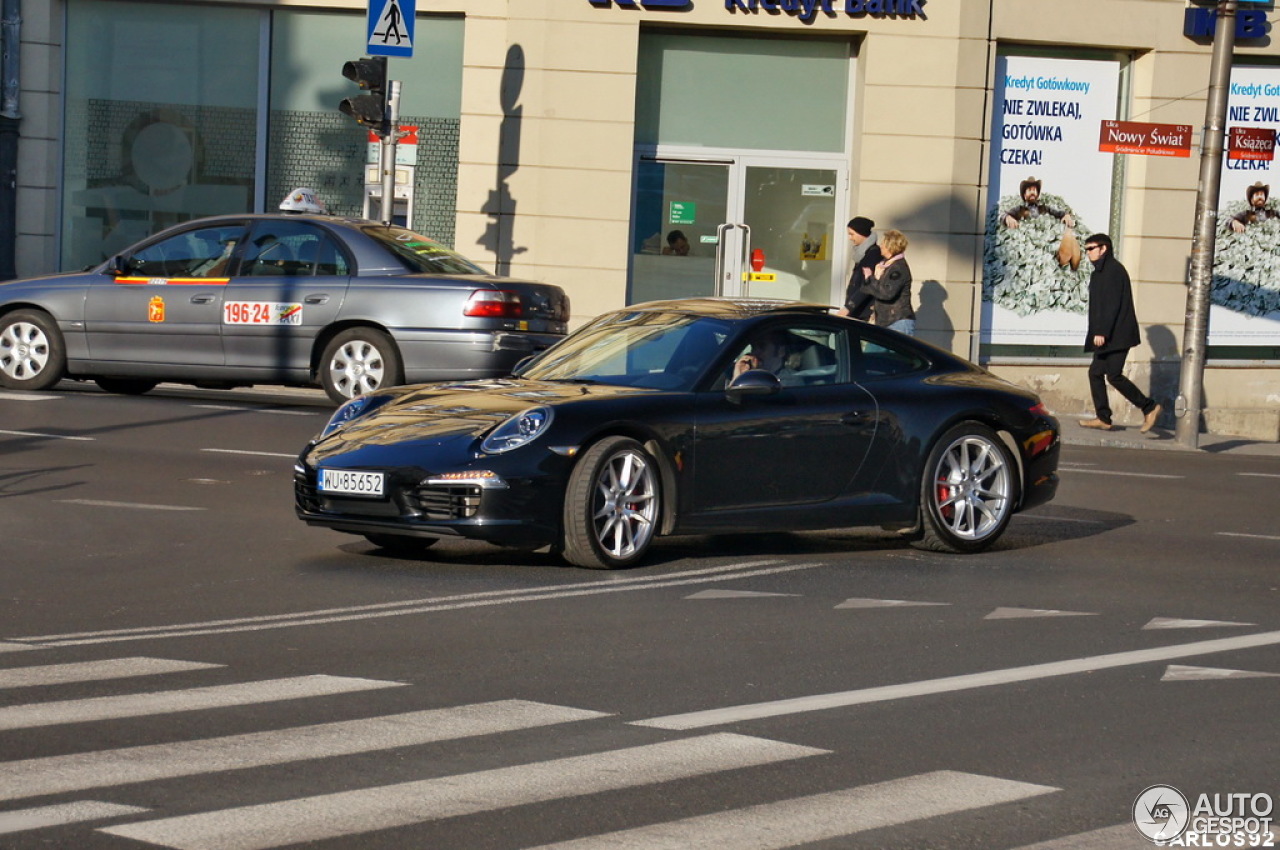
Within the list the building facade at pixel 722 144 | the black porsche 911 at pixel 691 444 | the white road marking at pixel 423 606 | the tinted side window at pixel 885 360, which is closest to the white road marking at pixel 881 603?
the white road marking at pixel 423 606

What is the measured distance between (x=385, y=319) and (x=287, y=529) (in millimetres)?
5416

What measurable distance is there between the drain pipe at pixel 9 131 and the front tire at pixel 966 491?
49.2 ft

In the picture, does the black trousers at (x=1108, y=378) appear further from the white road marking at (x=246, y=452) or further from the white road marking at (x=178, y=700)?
the white road marking at (x=178, y=700)

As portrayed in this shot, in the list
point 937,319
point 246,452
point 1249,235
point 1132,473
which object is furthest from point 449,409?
point 1249,235

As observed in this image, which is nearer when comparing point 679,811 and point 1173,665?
point 679,811

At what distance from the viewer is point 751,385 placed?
9203 millimetres

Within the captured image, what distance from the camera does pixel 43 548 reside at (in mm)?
9141

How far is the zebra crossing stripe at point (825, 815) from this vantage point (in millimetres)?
4434

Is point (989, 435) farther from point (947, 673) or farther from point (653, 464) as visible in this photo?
point (947, 673)

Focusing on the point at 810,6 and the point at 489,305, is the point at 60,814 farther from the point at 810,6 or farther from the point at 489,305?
the point at 810,6

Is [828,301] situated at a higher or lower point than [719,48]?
lower

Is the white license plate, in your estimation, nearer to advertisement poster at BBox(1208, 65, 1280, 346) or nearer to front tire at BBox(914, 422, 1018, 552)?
front tire at BBox(914, 422, 1018, 552)

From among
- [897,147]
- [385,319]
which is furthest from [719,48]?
[385,319]

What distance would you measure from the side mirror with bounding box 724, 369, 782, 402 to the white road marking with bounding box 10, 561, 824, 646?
33.7 inches
